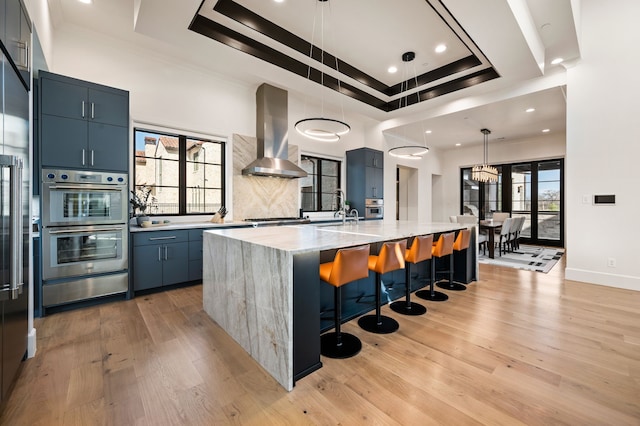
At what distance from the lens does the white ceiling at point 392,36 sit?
289cm

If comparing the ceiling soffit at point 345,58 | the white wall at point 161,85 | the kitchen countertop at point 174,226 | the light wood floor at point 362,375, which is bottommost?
the light wood floor at point 362,375

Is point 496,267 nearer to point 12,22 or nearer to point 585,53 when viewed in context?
point 585,53

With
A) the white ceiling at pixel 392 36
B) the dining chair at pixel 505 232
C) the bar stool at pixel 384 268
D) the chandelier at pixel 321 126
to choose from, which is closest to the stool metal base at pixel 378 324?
the bar stool at pixel 384 268

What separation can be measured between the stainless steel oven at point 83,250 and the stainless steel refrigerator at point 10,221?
4.35 feet

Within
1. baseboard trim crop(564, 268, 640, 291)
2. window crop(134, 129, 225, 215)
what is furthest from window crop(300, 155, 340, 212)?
baseboard trim crop(564, 268, 640, 291)

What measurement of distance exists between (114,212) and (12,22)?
1.99 metres

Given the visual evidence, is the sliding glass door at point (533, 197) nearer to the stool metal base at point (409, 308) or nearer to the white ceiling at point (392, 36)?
the white ceiling at point (392, 36)

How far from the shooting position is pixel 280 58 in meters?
3.84

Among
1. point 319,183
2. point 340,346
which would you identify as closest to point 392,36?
point 319,183

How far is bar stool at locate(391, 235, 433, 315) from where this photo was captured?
2807 mm

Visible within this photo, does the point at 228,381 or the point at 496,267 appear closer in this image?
the point at 228,381

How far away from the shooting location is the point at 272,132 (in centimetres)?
491

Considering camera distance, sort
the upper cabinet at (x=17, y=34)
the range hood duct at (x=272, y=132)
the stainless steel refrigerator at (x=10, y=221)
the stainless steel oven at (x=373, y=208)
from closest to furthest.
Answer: the stainless steel refrigerator at (x=10, y=221), the upper cabinet at (x=17, y=34), the range hood duct at (x=272, y=132), the stainless steel oven at (x=373, y=208)

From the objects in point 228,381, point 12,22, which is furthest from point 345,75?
point 228,381
